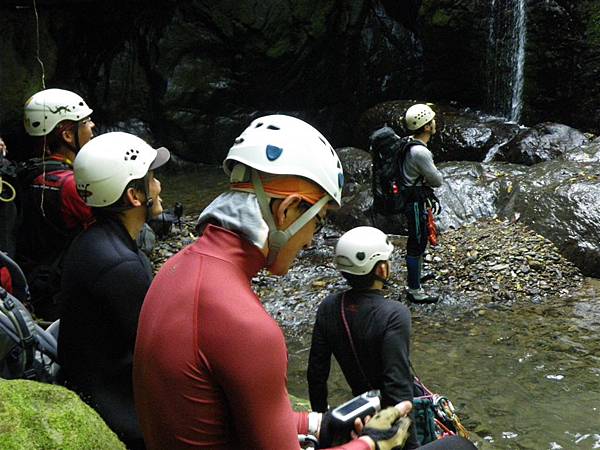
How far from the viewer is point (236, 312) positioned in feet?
5.35

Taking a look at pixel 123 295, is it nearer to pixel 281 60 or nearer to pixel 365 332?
pixel 365 332

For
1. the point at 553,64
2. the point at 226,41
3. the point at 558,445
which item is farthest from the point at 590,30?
the point at 558,445

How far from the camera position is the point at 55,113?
164 inches

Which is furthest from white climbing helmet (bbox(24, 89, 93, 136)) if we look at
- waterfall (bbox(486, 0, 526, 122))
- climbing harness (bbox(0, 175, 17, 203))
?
waterfall (bbox(486, 0, 526, 122))

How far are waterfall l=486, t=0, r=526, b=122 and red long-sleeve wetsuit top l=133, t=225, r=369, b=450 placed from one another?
15.8 m

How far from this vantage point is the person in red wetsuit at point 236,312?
5.32 feet

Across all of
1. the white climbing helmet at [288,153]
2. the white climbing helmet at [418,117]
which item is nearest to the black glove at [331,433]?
the white climbing helmet at [288,153]

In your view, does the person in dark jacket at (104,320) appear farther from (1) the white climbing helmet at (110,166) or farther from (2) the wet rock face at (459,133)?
(2) the wet rock face at (459,133)

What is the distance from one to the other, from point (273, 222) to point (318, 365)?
2.38 m

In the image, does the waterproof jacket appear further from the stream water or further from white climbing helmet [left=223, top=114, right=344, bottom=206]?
the stream water

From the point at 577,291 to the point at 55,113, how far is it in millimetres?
6712

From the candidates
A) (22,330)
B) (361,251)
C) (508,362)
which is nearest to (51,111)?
(22,330)

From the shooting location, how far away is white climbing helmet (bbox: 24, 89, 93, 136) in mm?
4175

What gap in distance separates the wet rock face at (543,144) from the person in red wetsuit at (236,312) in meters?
11.1
